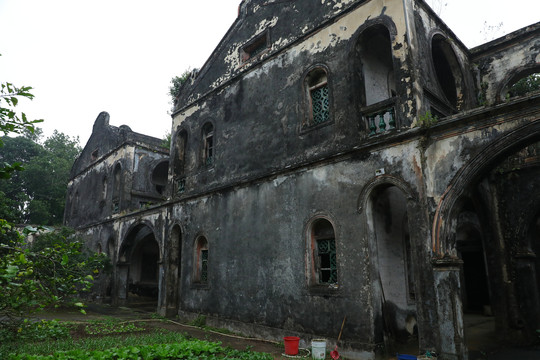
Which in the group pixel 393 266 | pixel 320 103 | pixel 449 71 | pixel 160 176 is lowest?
pixel 393 266

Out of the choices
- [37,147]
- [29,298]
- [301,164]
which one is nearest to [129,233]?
[301,164]

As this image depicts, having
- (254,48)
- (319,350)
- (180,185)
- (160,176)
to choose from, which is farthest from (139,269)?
(319,350)

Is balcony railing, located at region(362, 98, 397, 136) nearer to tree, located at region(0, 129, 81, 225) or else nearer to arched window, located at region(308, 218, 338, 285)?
arched window, located at region(308, 218, 338, 285)

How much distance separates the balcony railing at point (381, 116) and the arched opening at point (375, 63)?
37cm

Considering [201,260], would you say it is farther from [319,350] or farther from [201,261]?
[319,350]

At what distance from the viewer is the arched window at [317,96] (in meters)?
9.34

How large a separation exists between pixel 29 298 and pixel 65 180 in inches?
1206

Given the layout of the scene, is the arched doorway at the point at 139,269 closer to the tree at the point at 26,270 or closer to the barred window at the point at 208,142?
the barred window at the point at 208,142

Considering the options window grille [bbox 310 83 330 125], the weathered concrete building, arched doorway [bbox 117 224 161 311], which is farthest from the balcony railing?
arched doorway [bbox 117 224 161 311]

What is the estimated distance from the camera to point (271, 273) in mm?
9453

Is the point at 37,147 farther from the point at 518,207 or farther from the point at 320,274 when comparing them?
the point at 518,207

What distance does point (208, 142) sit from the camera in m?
13.5

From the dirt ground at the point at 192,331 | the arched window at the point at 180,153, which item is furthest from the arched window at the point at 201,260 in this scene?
the arched window at the point at 180,153

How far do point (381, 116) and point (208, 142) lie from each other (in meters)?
7.22
